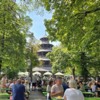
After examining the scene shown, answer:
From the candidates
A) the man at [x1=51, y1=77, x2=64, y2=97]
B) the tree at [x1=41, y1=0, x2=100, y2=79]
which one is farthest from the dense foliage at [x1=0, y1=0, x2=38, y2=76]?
the man at [x1=51, y1=77, x2=64, y2=97]

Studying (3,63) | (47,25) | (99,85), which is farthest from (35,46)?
(47,25)

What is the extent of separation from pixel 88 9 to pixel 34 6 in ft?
11.3

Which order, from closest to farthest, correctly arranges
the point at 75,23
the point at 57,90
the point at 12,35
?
the point at 57,90, the point at 75,23, the point at 12,35

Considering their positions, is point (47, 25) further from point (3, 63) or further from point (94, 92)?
point (3, 63)

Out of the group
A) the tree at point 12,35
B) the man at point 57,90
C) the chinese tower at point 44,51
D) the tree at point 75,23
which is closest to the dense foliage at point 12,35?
the tree at point 12,35

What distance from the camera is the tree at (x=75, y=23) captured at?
71.2 feet

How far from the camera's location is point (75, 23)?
22.3m

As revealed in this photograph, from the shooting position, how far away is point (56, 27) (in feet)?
79.6

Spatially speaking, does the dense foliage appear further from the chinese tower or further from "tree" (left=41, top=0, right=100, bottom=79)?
the chinese tower

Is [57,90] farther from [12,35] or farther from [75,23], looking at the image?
[12,35]

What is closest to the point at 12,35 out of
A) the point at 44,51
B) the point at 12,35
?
the point at 12,35

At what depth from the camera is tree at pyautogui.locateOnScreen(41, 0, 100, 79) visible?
71.2 feet

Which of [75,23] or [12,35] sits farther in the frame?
[12,35]

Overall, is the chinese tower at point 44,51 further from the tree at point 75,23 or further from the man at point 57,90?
the man at point 57,90
